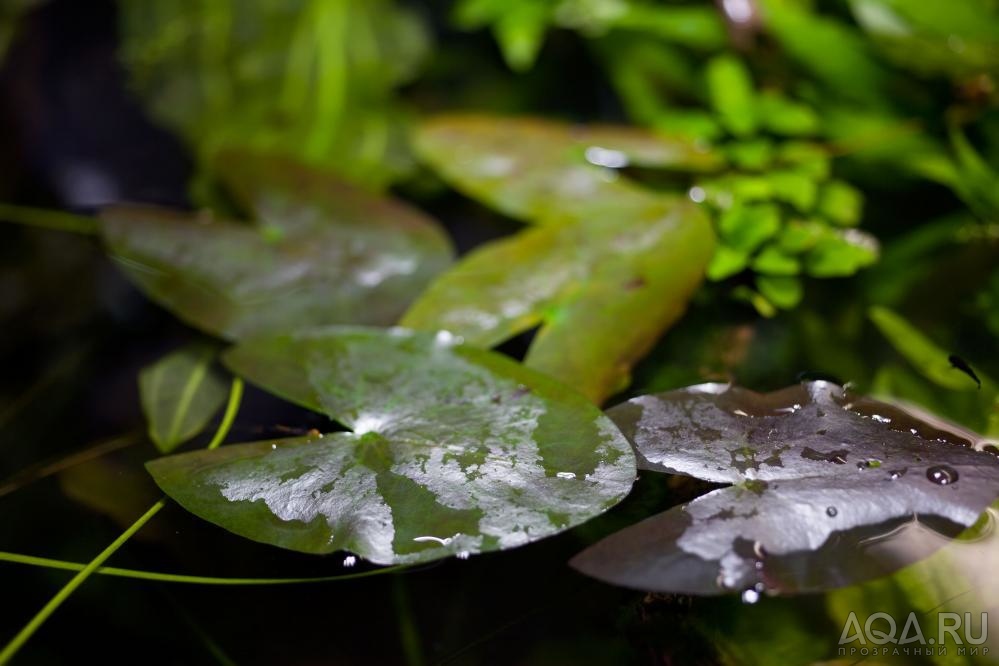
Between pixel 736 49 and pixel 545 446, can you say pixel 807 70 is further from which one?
pixel 545 446

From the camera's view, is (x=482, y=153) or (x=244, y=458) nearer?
(x=244, y=458)

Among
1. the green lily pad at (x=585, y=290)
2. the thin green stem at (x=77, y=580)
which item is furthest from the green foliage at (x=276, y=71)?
the thin green stem at (x=77, y=580)

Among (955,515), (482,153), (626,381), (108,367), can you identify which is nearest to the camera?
(955,515)

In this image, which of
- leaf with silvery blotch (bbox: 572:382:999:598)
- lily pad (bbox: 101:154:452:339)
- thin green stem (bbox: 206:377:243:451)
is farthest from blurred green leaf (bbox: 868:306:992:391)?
thin green stem (bbox: 206:377:243:451)

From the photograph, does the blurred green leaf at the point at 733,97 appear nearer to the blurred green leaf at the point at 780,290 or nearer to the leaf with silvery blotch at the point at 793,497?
the blurred green leaf at the point at 780,290

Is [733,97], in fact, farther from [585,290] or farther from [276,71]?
[276,71]

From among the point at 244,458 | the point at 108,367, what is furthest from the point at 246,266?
the point at 244,458
